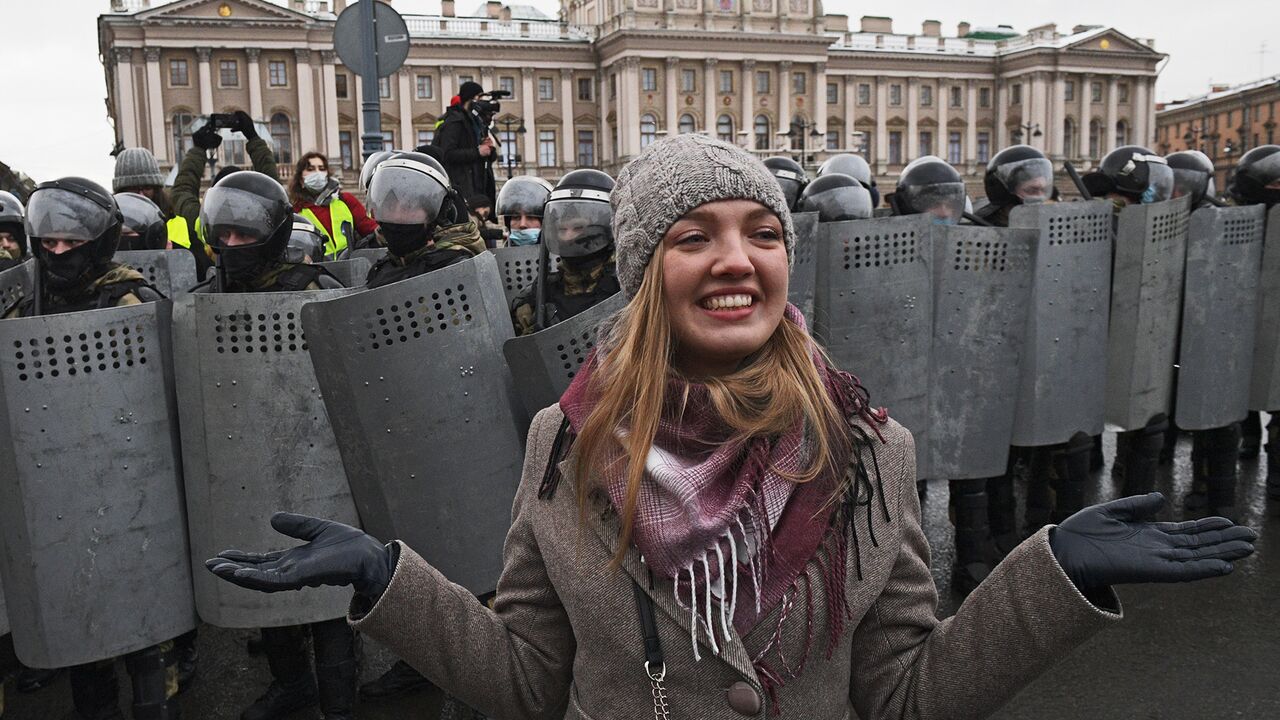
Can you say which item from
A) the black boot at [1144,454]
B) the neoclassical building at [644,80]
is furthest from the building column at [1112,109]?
the black boot at [1144,454]

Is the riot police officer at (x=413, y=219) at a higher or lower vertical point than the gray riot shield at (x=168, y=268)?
higher

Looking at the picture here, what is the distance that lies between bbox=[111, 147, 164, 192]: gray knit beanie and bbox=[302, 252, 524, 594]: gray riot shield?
521 cm

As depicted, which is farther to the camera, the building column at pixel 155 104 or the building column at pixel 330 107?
the building column at pixel 330 107

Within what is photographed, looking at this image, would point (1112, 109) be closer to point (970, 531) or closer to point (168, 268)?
point (970, 531)

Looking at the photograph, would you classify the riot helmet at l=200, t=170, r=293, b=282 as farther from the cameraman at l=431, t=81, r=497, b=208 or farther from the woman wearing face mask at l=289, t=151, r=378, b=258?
the cameraman at l=431, t=81, r=497, b=208

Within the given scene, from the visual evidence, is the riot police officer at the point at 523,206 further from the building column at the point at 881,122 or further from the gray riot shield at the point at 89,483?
the building column at the point at 881,122

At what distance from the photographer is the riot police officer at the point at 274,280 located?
10.7ft

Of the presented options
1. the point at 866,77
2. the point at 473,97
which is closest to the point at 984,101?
the point at 866,77

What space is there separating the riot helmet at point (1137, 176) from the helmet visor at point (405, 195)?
3194 millimetres

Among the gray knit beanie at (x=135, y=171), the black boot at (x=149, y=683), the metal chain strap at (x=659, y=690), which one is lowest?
the black boot at (x=149, y=683)

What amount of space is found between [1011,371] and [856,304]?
72cm

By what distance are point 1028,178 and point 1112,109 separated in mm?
71933

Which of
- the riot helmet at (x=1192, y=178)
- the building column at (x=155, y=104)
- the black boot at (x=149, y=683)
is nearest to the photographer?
the black boot at (x=149, y=683)

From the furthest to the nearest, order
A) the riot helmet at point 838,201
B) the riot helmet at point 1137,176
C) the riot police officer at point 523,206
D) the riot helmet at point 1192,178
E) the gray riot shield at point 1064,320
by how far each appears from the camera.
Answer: the riot police officer at point 523,206 < the riot helmet at point 1192,178 < the riot helmet at point 1137,176 < the riot helmet at point 838,201 < the gray riot shield at point 1064,320
